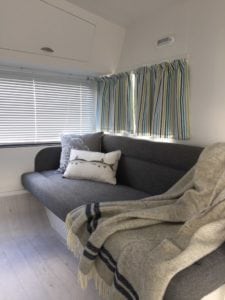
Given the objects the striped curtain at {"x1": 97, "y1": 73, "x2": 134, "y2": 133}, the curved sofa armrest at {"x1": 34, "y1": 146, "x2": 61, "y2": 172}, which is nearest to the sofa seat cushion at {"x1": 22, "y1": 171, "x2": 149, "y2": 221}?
the curved sofa armrest at {"x1": 34, "y1": 146, "x2": 61, "y2": 172}

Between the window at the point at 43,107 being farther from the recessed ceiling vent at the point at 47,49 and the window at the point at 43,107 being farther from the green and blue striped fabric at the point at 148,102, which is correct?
the recessed ceiling vent at the point at 47,49

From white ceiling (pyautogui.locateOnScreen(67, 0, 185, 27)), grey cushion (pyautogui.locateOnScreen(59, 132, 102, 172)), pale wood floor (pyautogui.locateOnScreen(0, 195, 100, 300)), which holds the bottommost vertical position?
pale wood floor (pyautogui.locateOnScreen(0, 195, 100, 300))

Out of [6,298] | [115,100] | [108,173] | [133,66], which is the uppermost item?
[133,66]

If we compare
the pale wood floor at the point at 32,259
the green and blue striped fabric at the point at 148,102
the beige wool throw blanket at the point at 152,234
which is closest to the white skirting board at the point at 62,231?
the pale wood floor at the point at 32,259

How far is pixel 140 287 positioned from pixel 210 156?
95 centimetres

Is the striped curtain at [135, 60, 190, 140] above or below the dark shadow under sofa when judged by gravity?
above

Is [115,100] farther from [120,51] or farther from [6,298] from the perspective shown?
[6,298]

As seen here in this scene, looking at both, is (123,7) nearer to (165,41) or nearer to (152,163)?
(165,41)

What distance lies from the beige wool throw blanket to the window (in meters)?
1.51

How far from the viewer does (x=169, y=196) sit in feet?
5.81

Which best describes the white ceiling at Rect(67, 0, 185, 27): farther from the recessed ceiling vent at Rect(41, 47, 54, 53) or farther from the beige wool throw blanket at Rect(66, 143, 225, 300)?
the beige wool throw blanket at Rect(66, 143, 225, 300)

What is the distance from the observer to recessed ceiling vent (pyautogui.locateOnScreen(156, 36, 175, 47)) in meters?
2.36

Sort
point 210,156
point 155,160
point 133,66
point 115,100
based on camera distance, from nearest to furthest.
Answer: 1. point 210,156
2. point 155,160
3. point 133,66
4. point 115,100

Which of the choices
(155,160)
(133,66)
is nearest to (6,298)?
(155,160)
